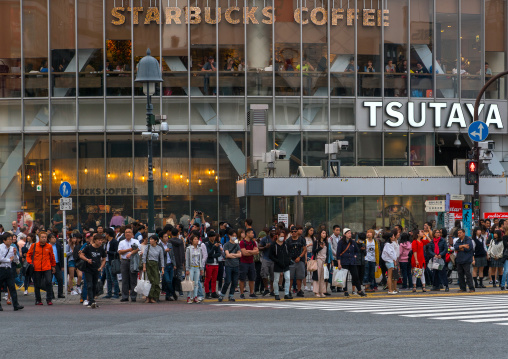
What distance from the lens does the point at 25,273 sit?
24469mm

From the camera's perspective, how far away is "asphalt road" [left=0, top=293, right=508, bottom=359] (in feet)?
40.2

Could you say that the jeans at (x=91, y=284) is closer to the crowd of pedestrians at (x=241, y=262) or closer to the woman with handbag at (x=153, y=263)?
the crowd of pedestrians at (x=241, y=262)

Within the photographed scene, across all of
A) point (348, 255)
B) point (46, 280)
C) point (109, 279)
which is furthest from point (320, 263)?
point (46, 280)

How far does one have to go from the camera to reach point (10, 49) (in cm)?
3966

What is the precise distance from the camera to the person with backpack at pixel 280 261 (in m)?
22.6

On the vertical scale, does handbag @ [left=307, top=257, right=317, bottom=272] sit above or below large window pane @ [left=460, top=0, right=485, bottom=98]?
below

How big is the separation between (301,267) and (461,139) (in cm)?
2085

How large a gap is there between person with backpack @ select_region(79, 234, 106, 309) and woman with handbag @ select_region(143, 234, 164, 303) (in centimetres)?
112

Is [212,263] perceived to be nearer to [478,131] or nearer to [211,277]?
[211,277]

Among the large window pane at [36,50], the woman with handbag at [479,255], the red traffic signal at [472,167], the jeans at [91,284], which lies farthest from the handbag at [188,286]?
the large window pane at [36,50]

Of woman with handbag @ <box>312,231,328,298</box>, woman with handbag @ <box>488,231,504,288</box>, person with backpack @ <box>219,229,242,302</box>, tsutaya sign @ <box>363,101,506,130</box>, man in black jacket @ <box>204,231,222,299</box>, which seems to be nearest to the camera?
person with backpack @ <box>219,229,242,302</box>

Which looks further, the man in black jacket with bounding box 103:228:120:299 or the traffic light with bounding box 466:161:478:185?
the traffic light with bounding box 466:161:478:185

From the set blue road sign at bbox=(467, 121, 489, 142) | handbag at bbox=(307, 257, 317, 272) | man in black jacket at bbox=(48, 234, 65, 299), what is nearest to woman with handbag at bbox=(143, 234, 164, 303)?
man in black jacket at bbox=(48, 234, 65, 299)

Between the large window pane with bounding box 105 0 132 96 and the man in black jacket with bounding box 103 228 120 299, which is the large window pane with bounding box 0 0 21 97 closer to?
the large window pane with bounding box 105 0 132 96
